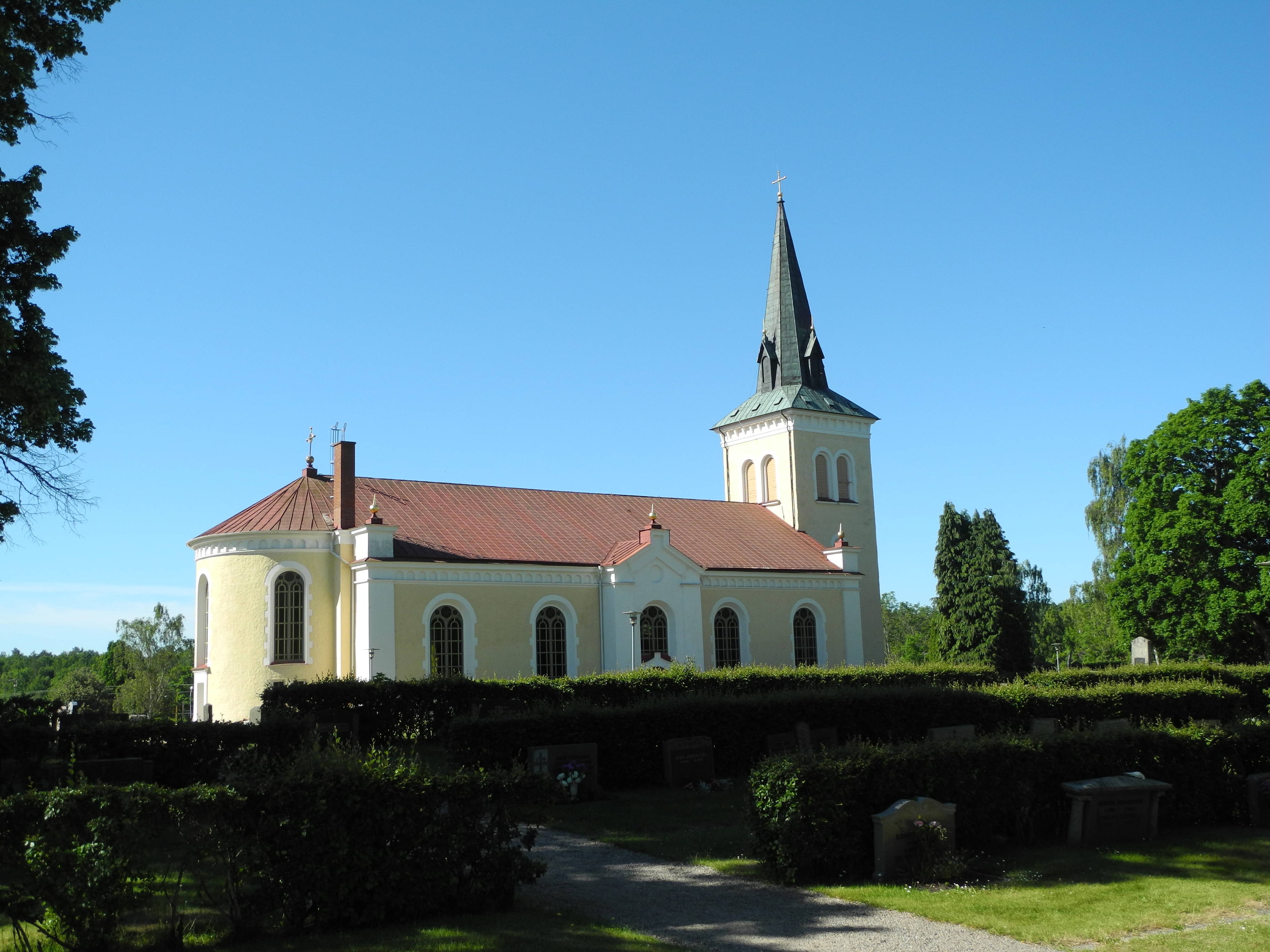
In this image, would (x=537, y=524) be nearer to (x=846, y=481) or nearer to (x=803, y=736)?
(x=846, y=481)

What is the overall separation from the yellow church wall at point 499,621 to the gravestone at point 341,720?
258 inches

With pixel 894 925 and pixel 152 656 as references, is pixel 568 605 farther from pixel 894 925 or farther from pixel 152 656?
pixel 152 656

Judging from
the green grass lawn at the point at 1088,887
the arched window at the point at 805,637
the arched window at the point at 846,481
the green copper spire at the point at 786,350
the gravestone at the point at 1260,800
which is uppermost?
the green copper spire at the point at 786,350

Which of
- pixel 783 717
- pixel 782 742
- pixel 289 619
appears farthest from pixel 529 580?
pixel 782 742

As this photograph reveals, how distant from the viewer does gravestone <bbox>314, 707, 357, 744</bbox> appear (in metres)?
22.1

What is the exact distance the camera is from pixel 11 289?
13.9 m

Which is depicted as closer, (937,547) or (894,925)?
(894,925)

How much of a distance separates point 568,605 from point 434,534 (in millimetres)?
4858

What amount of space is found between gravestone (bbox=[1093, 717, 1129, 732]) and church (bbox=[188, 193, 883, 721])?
19971mm

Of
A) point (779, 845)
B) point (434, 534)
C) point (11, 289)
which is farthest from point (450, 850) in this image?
point (434, 534)

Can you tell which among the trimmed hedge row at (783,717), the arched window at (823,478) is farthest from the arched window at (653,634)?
the trimmed hedge row at (783,717)

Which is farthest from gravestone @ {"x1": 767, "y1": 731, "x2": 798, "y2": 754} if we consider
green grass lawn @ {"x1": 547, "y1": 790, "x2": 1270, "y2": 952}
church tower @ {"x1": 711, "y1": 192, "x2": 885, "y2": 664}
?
church tower @ {"x1": 711, "y1": 192, "x2": 885, "y2": 664}

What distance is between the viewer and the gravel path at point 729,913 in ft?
29.8

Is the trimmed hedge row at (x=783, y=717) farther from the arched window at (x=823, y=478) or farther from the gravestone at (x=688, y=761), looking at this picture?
the arched window at (x=823, y=478)
